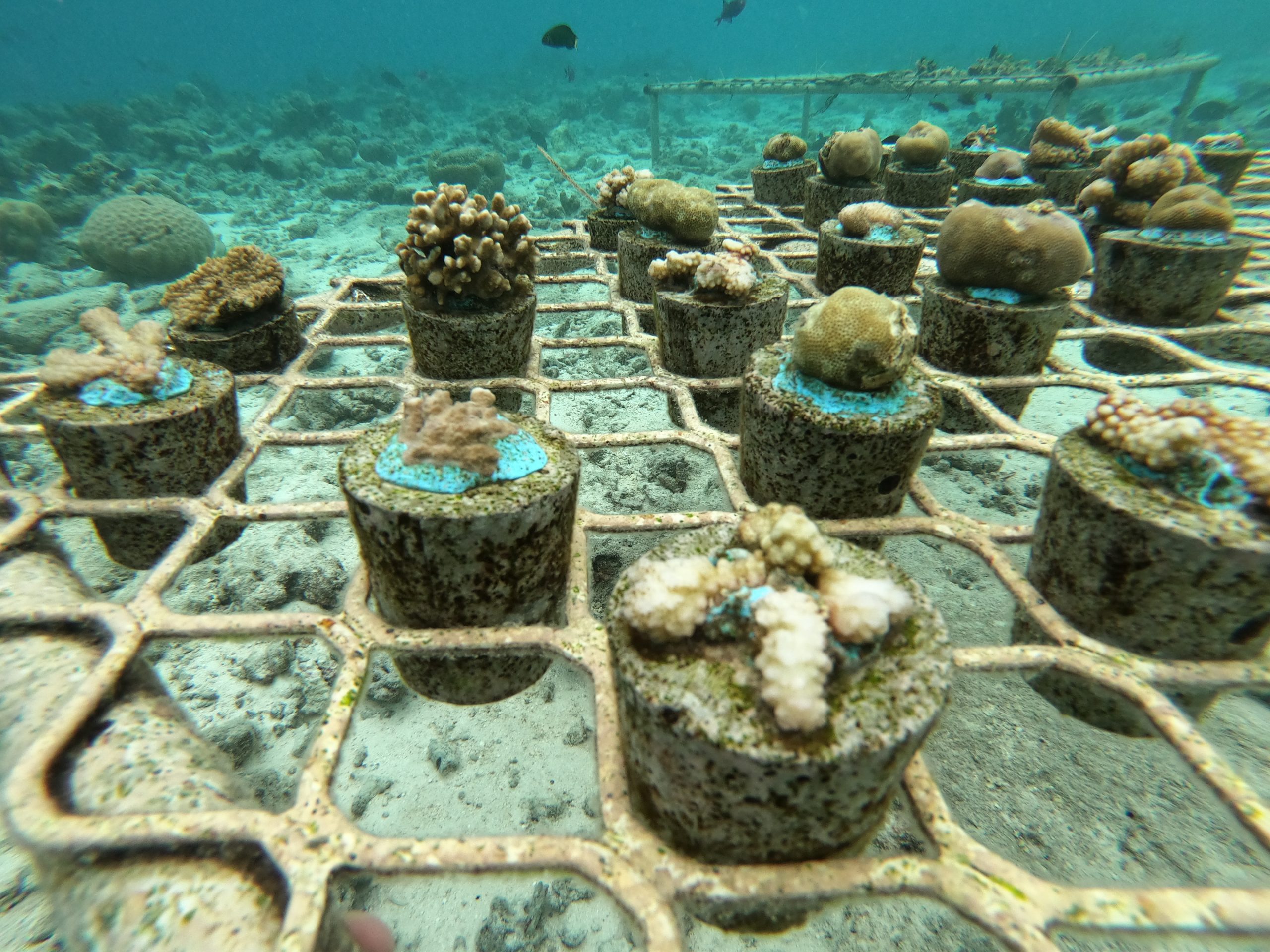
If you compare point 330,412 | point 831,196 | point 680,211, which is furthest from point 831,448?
point 831,196

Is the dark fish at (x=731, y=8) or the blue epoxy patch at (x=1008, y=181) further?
the dark fish at (x=731, y=8)

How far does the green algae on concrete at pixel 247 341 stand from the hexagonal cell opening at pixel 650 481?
7.89ft

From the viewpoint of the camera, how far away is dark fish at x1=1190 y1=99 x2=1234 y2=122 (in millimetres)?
22859

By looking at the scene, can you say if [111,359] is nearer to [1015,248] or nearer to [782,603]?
[782,603]

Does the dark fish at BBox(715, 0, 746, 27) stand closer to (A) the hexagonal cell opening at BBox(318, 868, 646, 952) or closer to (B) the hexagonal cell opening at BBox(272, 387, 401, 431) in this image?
(B) the hexagonal cell opening at BBox(272, 387, 401, 431)

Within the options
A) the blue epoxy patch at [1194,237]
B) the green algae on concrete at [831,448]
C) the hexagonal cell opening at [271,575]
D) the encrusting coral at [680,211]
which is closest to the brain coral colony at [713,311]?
the encrusting coral at [680,211]

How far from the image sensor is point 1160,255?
14.6 ft

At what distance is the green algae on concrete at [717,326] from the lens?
394cm

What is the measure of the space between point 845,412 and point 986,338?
2039 millimetres

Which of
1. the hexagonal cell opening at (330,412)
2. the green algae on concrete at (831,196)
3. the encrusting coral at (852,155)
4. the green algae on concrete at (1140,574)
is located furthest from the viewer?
the green algae on concrete at (831,196)

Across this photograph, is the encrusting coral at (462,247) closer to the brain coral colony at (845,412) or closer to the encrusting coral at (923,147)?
the brain coral colony at (845,412)

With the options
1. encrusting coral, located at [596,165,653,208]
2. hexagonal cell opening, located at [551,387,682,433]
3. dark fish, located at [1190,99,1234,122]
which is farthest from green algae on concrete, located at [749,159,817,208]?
dark fish, located at [1190,99,1234,122]

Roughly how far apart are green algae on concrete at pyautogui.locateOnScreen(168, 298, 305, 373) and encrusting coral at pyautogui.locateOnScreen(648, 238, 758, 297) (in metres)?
2.79

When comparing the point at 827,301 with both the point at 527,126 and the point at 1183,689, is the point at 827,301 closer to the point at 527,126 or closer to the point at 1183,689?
the point at 1183,689
